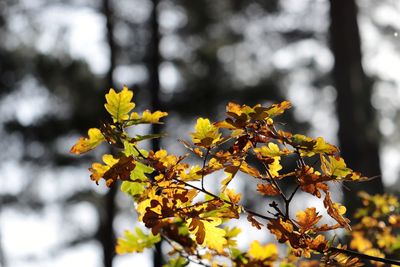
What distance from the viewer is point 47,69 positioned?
28.6 feet

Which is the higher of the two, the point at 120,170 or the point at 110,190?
the point at 120,170

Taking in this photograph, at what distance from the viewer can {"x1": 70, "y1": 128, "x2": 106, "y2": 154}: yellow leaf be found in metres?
1.10

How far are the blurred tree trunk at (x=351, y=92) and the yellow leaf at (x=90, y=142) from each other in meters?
3.06

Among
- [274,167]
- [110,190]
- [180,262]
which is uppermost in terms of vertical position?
[274,167]

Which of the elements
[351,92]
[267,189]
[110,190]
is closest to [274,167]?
[267,189]

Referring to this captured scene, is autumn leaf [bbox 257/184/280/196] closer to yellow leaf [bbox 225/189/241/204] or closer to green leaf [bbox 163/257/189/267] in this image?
yellow leaf [bbox 225/189/241/204]

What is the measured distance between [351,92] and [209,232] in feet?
11.6

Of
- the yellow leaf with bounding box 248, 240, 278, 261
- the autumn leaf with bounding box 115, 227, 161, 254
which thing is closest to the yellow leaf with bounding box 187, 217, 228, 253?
the yellow leaf with bounding box 248, 240, 278, 261

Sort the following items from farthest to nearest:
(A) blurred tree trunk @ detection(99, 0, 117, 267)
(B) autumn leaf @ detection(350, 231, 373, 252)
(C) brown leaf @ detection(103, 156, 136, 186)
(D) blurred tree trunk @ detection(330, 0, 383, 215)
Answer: (A) blurred tree trunk @ detection(99, 0, 117, 267), (D) blurred tree trunk @ detection(330, 0, 383, 215), (B) autumn leaf @ detection(350, 231, 373, 252), (C) brown leaf @ detection(103, 156, 136, 186)

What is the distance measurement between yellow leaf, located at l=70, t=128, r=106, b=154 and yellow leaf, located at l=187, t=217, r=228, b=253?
26 cm

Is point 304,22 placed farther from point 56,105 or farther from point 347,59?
point 56,105

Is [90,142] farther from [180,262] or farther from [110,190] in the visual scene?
[110,190]

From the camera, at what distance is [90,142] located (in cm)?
111

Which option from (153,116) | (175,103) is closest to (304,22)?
(175,103)
